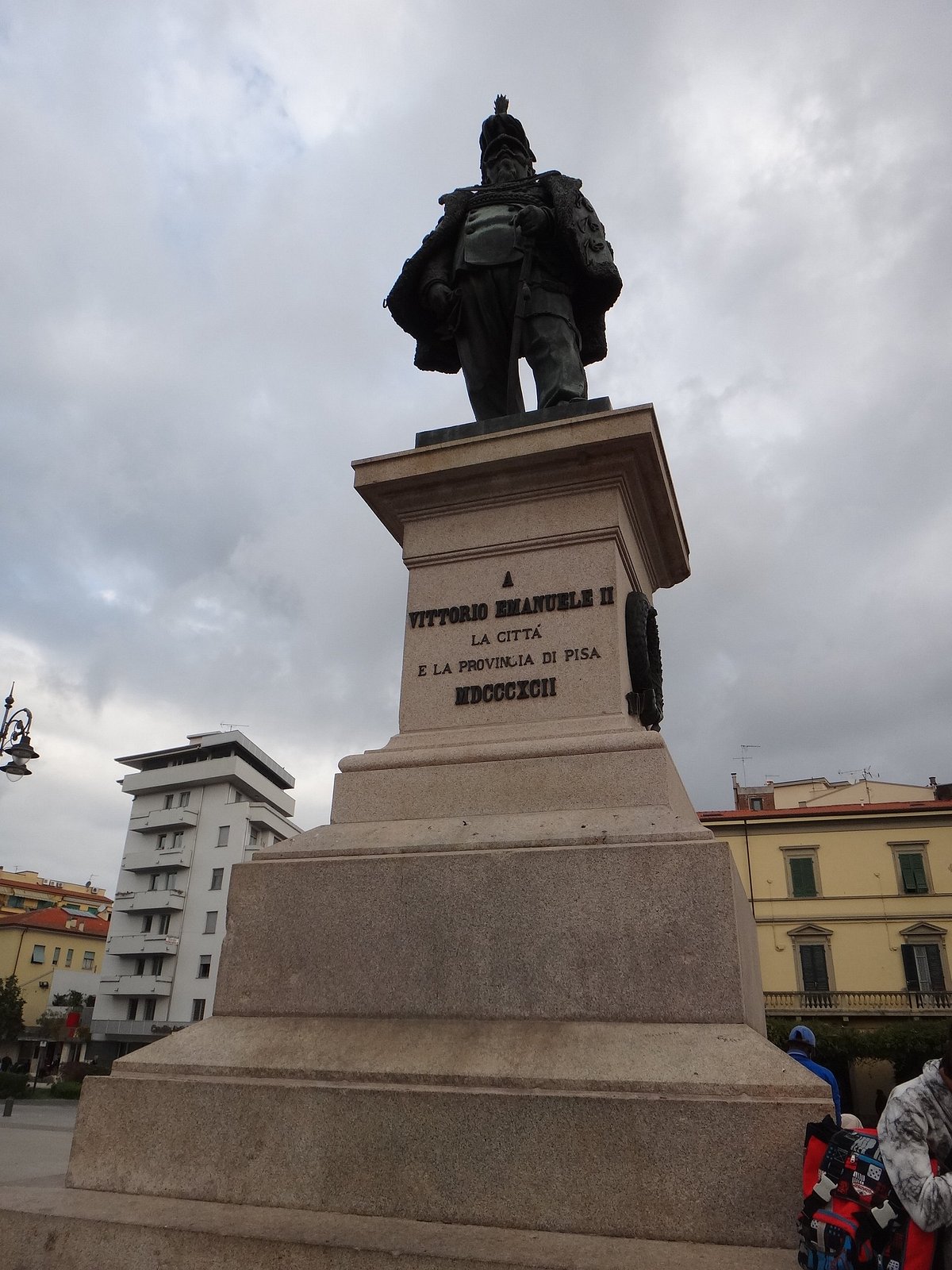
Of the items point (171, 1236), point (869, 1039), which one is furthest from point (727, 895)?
point (869, 1039)

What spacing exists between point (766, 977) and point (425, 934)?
4060 centimetres

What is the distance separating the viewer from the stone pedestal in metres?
3.14

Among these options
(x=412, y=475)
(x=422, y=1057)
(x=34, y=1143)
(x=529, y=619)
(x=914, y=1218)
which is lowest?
(x=34, y=1143)

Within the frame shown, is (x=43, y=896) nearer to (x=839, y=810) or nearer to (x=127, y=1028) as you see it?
(x=127, y=1028)

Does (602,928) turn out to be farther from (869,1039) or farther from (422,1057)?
(869,1039)

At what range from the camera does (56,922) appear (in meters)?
67.6

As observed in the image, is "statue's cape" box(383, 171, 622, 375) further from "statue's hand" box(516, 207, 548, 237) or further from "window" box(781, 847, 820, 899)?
"window" box(781, 847, 820, 899)

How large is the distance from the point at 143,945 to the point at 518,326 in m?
54.1

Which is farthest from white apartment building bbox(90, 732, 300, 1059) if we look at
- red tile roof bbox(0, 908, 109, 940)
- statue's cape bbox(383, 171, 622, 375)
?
statue's cape bbox(383, 171, 622, 375)

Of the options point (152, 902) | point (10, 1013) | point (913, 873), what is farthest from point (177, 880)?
point (913, 873)

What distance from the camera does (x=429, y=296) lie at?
638cm

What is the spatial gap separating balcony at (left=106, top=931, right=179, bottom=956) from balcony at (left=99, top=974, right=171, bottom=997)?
3.97 ft

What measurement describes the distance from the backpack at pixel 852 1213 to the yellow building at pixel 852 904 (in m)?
37.0

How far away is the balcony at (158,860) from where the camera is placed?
2156 inches
